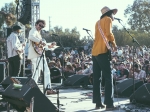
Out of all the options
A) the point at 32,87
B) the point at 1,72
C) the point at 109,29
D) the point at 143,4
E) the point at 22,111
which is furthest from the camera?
the point at 143,4

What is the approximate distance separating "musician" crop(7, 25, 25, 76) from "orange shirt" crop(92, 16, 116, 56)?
211 cm

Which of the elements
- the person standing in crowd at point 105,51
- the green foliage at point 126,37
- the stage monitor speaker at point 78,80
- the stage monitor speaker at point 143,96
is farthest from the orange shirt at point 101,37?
the green foliage at point 126,37

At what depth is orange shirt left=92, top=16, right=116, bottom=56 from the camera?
569cm

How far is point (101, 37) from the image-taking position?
19.1ft

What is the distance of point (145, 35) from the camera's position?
46.6 metres

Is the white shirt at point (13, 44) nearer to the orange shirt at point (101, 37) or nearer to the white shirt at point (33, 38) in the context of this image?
the white shirt at point (33, 38)

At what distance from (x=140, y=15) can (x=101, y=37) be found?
155 feet

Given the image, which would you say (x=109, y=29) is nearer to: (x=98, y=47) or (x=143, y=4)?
(x=98, y=47)

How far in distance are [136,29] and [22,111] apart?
4861 cm

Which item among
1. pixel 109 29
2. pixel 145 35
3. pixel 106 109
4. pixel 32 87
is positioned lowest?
pixel 106 109

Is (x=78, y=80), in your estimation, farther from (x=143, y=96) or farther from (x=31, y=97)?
(x=31, y=97)

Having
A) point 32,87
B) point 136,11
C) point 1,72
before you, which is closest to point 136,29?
point 136,11

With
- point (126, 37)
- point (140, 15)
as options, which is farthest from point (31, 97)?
point (140, 15)

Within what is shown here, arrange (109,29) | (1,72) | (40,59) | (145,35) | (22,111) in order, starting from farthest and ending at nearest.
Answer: (145,35), (1,72), (40,59), (109,29), (22,111)
